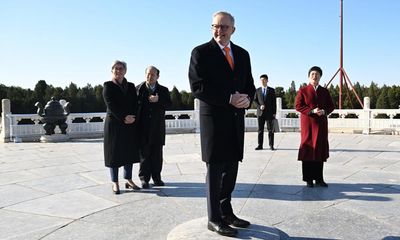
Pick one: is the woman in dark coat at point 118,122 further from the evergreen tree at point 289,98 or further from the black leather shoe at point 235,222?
the evergreen tree at point 289,98

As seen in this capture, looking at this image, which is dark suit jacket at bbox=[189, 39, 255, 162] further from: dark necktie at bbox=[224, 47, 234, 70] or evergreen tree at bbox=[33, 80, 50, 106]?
evergreen tree at bbox=[33, 80, 50, 106]

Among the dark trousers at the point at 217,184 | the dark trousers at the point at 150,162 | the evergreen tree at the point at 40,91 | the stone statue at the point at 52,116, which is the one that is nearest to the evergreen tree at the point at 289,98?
the evergreen tree at the point at 40,91

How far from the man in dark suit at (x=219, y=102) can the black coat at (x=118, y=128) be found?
1.92 m

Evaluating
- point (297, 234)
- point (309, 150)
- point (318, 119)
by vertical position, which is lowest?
point (297, 234)

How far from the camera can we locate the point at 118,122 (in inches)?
195

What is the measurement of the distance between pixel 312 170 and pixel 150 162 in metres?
2.28

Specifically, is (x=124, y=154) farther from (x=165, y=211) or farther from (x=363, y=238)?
(x=363, y=238)

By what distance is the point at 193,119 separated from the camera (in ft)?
48.5

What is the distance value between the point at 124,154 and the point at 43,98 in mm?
20234

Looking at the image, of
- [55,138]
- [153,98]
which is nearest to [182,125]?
[55,138]

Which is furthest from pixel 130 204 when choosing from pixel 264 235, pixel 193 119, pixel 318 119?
pixel 193 119

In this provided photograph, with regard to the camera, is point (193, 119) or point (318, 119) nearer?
point (318, 119)

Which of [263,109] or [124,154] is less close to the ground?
[263,109]

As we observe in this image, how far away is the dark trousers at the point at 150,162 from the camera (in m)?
5.25
